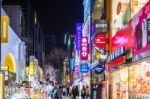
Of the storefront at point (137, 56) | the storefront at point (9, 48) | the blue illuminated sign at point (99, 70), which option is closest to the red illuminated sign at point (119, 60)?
the storefront at point (137, 56)

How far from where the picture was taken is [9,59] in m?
36.9

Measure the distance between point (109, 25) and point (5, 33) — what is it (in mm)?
7495

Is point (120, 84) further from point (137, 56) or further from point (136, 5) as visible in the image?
point (137, 56)

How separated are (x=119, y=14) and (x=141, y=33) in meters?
7.21

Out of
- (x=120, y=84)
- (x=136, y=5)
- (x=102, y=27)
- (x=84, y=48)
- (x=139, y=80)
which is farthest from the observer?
(x=84, y=48)

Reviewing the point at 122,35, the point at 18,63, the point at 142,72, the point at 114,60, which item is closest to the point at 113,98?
the point at 114,60

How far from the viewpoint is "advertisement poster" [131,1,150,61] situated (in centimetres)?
1081

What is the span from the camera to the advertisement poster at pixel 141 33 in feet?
35.5

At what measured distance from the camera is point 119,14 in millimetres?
18781

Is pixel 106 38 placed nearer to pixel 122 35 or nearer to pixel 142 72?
pixel 122 35

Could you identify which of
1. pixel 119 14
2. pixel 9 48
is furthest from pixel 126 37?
pixel 9 48

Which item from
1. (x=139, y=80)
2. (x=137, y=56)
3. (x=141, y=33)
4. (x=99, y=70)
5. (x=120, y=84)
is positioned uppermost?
(x=141, y=33)

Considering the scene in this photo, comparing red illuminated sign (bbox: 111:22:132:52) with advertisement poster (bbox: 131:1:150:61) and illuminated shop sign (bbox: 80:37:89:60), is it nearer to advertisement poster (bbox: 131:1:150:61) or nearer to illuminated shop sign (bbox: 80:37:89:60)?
advertisement poster (bbox: 131:1:150:61)

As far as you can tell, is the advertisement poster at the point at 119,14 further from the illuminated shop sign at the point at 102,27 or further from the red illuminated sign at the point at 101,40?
the red illuminated sign at the point at 101,40
